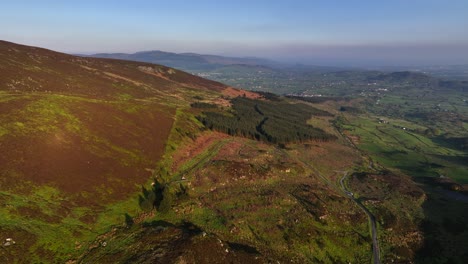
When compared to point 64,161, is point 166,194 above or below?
below

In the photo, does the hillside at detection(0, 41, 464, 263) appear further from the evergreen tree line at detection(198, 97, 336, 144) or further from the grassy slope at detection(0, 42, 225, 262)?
the evergreen tree line at detection(198, 97, 336, 144)

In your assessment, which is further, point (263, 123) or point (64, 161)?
point (263, 123)

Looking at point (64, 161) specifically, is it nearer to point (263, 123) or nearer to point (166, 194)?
point (166, 194)

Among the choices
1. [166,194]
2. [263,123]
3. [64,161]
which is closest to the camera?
[166,194]

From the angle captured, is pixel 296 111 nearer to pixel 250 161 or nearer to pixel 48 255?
pixel 250 161

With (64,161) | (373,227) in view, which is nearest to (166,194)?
(64,161)

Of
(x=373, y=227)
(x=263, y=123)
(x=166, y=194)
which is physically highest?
(x=166, y=194)

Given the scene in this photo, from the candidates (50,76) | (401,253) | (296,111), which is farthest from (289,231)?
(296,111)

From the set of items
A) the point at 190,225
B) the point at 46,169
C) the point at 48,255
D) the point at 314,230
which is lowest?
the point at 314,230

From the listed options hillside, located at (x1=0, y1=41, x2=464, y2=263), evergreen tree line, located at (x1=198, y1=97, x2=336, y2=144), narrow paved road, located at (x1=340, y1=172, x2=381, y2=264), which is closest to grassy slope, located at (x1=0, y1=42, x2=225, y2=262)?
hillside, located at (x1=0, y1=41, x2=464, y2=263)
